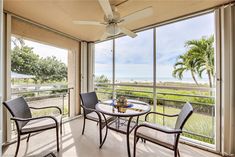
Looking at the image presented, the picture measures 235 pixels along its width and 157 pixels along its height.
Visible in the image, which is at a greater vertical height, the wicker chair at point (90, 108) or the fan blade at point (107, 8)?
the fan blade at point (107, 8)

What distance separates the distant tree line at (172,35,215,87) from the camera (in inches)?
91.0

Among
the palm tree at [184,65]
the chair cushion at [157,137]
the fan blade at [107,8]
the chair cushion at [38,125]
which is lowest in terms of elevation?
the chair cushion at [157,137]

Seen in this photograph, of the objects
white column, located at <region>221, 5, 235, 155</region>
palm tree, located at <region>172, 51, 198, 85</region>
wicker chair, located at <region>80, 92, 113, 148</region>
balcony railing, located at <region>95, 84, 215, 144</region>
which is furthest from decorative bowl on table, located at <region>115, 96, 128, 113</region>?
white column, located at <region>221, 5, 235, 155</region>

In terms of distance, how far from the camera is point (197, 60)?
2.49m

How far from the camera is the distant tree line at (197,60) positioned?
2312 millimetres

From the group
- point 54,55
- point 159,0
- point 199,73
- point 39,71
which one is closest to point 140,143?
point 199,73

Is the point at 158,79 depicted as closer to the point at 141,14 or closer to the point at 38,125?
the point at 141,14

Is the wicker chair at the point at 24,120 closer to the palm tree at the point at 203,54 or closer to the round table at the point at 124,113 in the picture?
the round table at the point at 124,113

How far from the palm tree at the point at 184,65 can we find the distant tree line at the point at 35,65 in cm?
282

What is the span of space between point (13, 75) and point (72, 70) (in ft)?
4.80

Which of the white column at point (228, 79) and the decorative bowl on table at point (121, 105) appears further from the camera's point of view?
the decorative bowl on table at point (121, 105)

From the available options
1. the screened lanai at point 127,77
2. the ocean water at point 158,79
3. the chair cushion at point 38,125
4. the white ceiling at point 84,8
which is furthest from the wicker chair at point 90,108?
the white ceiling at point 84,8

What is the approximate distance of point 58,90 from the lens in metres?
3.41

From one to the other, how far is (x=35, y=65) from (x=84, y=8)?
1715mm
